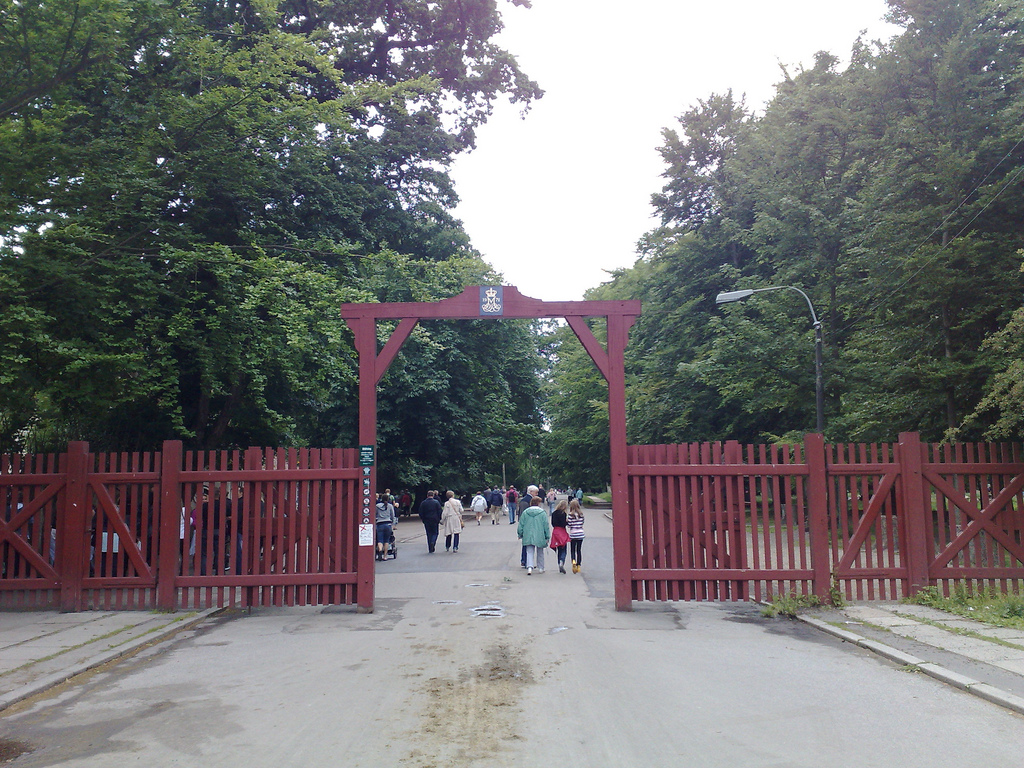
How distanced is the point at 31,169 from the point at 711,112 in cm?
3001

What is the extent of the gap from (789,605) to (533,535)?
6.36 meters

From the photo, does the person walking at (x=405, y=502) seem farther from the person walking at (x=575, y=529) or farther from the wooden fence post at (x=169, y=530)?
the wooden fence post at (x=169, y=530)

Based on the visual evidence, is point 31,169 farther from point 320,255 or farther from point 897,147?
point 897,147

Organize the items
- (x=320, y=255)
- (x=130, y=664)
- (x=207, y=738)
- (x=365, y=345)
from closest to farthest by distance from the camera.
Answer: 1. (x=207, y=738)
2. (x=130, y=664)
3. (x=365, y=345)
4. (x=320, y=255)

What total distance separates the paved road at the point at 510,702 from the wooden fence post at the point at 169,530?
1.30 metres

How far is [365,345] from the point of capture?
11.9 m

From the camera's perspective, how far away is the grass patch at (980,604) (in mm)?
9898

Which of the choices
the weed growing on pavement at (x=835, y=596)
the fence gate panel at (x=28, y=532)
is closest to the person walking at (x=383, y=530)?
the fence gate panel at (x=28, y=532)

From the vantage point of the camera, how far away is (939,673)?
739 cm

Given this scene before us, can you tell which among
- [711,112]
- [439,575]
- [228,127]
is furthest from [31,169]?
[711,112]

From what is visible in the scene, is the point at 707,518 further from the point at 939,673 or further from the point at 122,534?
the point at 122,534

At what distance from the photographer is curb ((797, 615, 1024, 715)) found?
6461 millimetres

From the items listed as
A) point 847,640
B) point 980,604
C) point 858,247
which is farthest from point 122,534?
point 858,247

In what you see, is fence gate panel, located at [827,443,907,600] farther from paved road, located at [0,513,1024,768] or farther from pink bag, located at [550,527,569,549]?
pink bag, located at [550,527,569,549]
